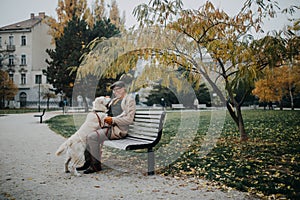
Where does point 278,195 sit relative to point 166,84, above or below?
below

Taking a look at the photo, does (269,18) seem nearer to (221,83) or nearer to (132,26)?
(221,83)

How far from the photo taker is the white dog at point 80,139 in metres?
3.70

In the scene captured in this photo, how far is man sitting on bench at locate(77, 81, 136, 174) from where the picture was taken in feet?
12.4

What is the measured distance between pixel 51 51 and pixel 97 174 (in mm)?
16950

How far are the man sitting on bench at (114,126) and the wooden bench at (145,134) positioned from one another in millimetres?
124

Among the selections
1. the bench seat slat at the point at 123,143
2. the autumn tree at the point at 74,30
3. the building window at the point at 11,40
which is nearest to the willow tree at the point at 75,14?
the autumn tree at the point at 74,30

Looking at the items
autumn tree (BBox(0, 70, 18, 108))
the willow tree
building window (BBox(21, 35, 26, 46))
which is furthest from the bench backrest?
the willow tree

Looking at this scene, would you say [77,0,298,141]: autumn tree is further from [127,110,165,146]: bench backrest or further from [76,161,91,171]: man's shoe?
[76,161,91,171]: man's shoe

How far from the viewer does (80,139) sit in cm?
373

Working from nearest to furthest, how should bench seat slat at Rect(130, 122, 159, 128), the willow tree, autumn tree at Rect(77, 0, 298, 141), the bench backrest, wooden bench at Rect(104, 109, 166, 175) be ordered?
wooden bench at Rect(104, 109, 166, 175) → the bench backrest → bench seat slat at Rect(130, 122, 159, 128) → autumn tree at Rect(77, 0, 298, 141) → the willow tree

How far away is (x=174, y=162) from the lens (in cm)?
434

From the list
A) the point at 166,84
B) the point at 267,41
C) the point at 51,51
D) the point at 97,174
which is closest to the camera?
the point at 97,174

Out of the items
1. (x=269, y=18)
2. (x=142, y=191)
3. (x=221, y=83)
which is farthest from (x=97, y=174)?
(x=269, y=18)

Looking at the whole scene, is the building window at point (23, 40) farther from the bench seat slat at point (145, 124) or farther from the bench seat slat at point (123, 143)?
the bench seat slat at point (123, 143)
